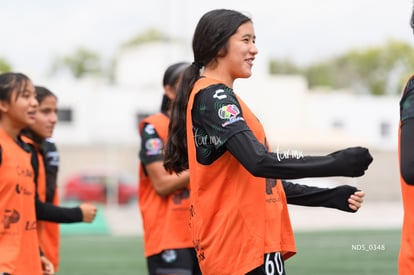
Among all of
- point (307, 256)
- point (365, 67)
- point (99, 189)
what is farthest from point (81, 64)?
point (307, 256)

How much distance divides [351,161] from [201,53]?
93 centimetres

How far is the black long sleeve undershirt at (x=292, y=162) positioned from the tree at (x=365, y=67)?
272ft

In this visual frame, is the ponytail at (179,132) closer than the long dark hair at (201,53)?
No

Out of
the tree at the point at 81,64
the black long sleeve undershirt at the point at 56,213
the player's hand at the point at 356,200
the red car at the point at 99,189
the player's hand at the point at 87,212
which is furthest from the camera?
the tree at the point at 81,64

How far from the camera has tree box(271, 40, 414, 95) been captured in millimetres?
86875

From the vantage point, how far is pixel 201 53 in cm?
392

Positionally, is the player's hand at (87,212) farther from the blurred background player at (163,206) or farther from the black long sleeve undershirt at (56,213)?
the blurred background player at (163,206)

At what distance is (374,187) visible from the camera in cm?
4303

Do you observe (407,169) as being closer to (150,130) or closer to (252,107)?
(150,130)

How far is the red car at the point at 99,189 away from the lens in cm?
3706

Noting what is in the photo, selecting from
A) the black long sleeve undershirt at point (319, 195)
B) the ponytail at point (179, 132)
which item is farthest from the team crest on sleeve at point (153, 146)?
the black long sleeve undershirt at point (319, 195)

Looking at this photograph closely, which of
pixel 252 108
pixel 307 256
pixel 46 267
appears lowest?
pixel 307 256

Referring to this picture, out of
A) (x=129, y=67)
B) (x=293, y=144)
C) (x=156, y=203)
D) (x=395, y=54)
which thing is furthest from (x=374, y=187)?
(x=395, y=54)

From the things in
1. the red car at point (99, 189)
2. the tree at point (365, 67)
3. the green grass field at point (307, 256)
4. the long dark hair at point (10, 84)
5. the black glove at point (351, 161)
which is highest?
the tree at point (365, 67)
